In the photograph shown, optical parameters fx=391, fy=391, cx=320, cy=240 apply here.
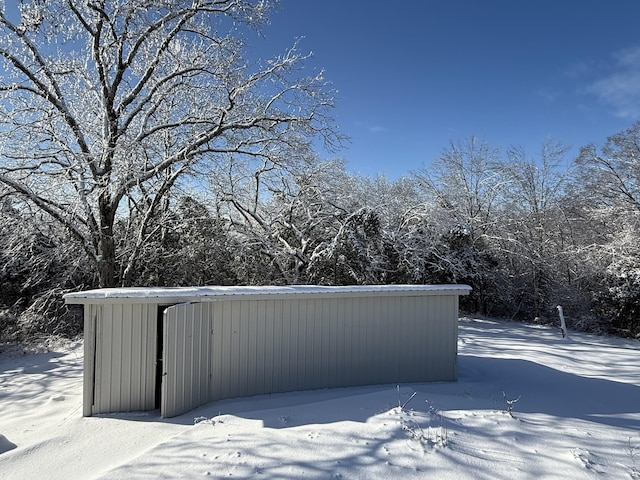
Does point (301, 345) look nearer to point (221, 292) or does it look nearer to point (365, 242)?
point (221, 292)

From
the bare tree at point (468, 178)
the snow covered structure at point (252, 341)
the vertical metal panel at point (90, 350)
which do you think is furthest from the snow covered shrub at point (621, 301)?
the vertical metal panel at point (90, 350)

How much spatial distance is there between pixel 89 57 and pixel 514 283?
1493 centimetres

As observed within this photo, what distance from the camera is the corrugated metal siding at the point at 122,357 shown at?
416cm

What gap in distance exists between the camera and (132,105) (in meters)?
9.59

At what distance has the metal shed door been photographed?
3.99 m

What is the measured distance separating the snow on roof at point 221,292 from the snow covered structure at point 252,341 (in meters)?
0.01

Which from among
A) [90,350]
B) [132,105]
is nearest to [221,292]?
[90,350]

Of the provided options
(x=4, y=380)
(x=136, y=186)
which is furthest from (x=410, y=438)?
(x=136, y=186)

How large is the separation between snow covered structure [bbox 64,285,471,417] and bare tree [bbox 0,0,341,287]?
4.95m

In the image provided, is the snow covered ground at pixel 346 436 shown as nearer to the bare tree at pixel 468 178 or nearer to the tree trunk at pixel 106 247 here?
the tree trunk at pixel 106 247

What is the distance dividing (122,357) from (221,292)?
49.0 inches

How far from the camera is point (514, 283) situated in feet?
48.1

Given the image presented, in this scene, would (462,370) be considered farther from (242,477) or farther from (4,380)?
(4,380)

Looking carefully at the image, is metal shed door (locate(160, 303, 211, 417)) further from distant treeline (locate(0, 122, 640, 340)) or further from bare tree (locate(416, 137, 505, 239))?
bare tree (locate(416, 137, 505, 239))
